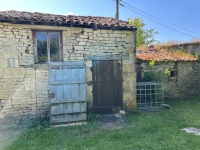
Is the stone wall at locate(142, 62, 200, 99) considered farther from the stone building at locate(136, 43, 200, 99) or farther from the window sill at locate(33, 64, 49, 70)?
the window sill at locate(33, 64, 49, 70)

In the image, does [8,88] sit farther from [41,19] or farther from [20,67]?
[41,19]

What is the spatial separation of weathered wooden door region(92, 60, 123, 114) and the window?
1536 mm

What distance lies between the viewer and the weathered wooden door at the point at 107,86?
6395 millimetres

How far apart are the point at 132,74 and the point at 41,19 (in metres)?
4.23

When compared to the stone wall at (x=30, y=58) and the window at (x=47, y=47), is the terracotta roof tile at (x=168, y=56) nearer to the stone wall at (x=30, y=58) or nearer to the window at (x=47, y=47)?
the stone wall at (x=30, y=58)

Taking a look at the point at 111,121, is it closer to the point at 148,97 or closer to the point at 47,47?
the point at 148,97

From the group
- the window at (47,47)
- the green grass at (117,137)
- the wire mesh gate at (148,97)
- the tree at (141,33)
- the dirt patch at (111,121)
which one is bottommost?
the green grass at (117,137)

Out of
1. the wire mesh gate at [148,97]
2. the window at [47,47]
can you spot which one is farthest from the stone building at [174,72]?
the window at [47,47]

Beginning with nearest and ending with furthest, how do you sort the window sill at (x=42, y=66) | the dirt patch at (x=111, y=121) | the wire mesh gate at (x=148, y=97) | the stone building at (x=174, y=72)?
the dirt patch at (x=111, y=121), the window sill at (x=42, y=66), the wire mesh gate at (x=148, y=97), the stone building at (x=174, y=72)

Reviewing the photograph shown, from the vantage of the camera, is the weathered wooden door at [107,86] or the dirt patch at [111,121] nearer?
the dirt patch at [111,121]

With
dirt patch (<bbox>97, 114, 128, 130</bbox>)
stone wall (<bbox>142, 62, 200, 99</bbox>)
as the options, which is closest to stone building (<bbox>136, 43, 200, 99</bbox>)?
stone wall (<bbox>142, 62, 200, 99</bbox>)

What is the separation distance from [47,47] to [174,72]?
8129 millimetres

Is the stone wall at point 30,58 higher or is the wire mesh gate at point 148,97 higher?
the stone wall at point 30,58

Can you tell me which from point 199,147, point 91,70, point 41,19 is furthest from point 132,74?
point 41,19
